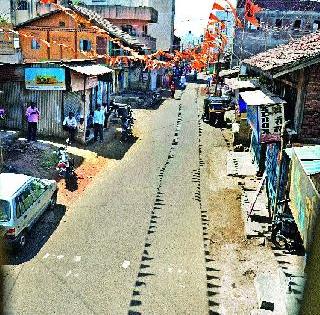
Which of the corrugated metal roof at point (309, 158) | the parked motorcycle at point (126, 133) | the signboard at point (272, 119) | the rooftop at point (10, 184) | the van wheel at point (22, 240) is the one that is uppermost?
the signboard at point (272, 119)

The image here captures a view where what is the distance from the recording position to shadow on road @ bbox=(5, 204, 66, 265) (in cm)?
1002

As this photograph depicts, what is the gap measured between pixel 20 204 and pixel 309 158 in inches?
282

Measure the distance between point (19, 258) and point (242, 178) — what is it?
9855mm

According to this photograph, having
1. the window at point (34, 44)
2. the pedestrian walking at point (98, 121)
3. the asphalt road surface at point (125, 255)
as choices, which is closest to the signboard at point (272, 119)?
the asphalt road surface at point (125, 255)

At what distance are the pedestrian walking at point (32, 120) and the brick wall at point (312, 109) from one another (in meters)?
12.9

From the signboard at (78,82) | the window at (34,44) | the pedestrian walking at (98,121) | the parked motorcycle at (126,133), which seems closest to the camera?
the signboard at (78,82)

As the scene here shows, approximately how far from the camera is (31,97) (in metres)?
19.7

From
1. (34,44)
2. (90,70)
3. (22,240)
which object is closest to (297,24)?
(34,44)

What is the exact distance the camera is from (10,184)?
10773 mm

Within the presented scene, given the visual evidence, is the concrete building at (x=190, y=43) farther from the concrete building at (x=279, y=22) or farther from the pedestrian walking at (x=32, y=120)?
the pedestrian walking at (x=32, y=120)

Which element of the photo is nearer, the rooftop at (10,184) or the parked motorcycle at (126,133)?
the rooftop at (10,184)

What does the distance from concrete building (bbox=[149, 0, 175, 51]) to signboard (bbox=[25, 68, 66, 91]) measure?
40452mm

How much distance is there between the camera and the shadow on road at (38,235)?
10016 millimetres

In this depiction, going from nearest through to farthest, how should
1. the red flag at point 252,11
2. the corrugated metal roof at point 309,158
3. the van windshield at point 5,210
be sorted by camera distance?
the corrugated metal roof at point 309,158
the van windshield at point 5,210
the red flag at point 252,11
